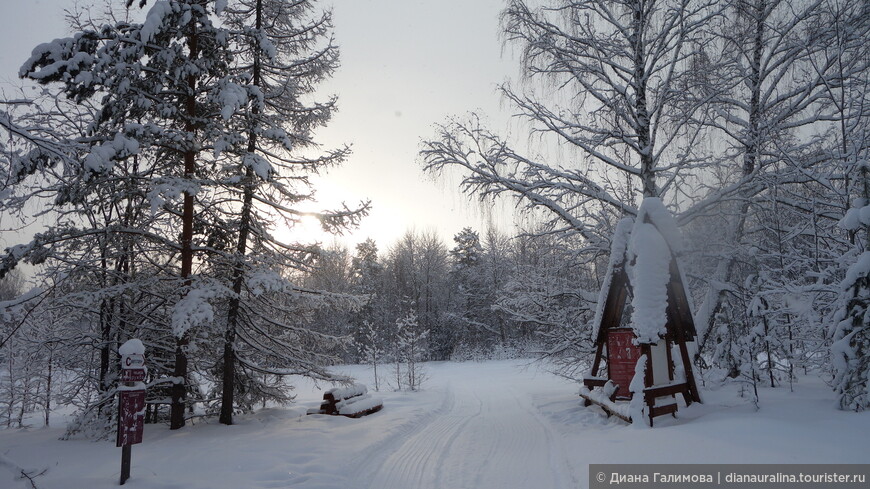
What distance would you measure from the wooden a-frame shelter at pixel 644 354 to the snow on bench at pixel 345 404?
19.1 ft

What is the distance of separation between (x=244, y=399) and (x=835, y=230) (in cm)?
1424

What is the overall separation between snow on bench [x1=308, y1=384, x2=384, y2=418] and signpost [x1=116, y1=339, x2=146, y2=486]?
599 cm

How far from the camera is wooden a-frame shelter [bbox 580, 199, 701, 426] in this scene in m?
7.85

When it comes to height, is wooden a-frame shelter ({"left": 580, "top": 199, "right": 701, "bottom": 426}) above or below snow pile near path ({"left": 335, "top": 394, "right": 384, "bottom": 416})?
above

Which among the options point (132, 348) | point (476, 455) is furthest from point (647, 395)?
point (132, 348)

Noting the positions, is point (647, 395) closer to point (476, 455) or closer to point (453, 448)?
point (476, 455)

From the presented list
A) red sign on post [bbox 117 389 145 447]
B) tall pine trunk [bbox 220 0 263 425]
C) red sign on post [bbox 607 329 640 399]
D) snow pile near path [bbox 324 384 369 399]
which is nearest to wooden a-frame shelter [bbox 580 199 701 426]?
red sign on post [bbox 607 329 640 399]

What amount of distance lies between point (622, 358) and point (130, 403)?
911 cm

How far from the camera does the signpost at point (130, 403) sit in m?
6.00

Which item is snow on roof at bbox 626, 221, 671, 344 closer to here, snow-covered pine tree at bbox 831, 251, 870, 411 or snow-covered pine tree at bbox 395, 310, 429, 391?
snow-covered pine tree at bbox 831, 251, 870, 411

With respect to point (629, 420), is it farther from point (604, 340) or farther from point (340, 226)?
point (340, 226)

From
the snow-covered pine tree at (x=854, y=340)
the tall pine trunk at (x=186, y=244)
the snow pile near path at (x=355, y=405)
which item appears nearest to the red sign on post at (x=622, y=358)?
the snow-covered pine tree at (x=854, y=340)

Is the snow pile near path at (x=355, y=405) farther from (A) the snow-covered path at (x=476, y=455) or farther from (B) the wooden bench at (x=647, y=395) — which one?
(B) the wooden bench at (x=647, y=395)

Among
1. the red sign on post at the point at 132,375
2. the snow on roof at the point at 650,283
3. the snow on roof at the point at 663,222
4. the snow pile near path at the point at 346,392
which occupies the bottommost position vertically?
the snow pile near path at the point at 346,392
